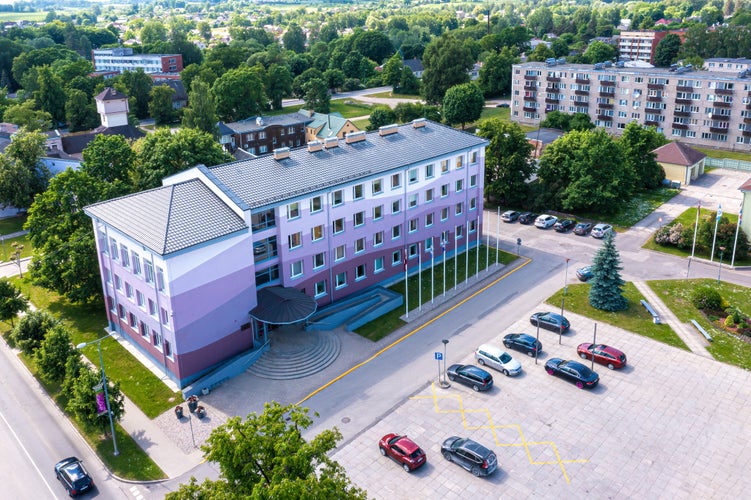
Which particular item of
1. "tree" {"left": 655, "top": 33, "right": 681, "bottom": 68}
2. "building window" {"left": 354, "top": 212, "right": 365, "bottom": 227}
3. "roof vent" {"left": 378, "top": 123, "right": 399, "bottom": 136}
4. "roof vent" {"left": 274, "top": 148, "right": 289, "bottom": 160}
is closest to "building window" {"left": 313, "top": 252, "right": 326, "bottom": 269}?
"building window" {"left": 354, "top": 212, "right": 365, "bottom": 227}

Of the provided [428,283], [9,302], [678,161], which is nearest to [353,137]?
[428,283]

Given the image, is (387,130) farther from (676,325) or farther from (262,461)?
(262,461)

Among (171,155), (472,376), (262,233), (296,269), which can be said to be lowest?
(472,376)

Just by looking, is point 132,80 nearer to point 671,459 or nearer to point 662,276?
point 662,276

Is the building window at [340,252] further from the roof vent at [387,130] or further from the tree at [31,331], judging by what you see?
the tree at [31,331]

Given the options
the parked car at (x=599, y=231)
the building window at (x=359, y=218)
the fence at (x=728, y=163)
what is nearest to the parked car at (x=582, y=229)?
the parked car at (x=599, y=231)

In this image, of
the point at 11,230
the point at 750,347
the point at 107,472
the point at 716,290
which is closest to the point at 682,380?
the point at 750,347
